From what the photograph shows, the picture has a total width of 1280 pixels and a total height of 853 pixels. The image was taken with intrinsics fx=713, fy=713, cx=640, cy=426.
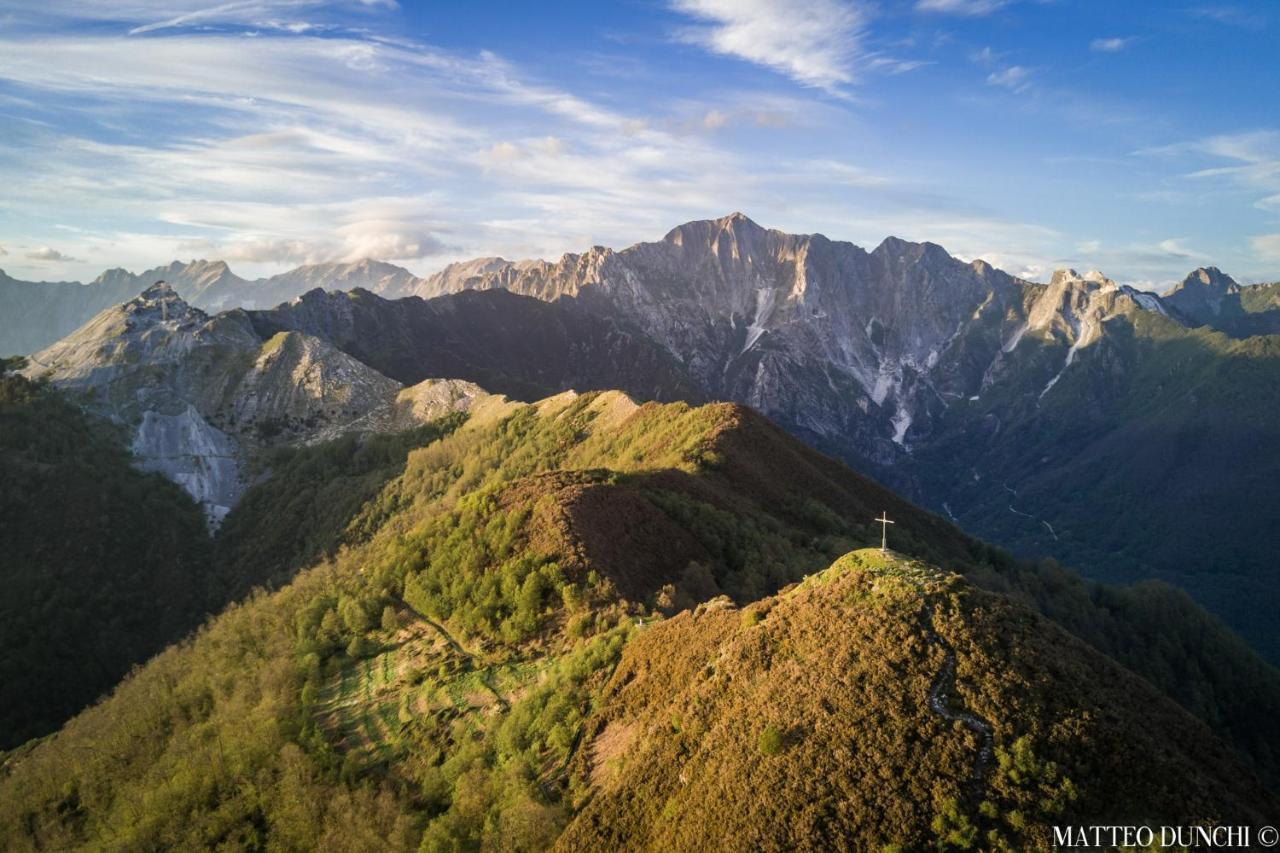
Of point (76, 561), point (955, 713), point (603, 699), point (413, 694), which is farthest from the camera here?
point (76, 561)

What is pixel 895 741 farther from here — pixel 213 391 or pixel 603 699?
pixel 213 391

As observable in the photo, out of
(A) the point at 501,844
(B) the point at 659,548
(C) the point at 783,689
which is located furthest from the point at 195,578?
(C) the point at 783,689

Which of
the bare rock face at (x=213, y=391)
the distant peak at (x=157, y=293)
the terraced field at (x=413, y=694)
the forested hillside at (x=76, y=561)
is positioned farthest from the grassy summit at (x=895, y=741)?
the distant peak at (x=157, y=293)

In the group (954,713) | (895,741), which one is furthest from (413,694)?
(954,713)

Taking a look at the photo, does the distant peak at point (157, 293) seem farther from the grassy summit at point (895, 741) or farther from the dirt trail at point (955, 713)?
the dirt trail at point (955, 713)

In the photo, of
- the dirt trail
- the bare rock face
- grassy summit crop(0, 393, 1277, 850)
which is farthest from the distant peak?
the dirt trail

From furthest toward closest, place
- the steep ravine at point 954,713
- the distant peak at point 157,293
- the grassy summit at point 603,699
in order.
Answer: the distant peak at point 157,293
the grassy summit at point 603,699
the steep ravine at point 954,713

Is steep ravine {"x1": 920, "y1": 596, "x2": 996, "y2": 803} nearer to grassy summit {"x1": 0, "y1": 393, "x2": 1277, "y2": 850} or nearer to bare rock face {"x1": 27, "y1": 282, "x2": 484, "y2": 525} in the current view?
grassy summit {"x1": 0, "y1": 393, "x2": 1277, "y2": 850}
